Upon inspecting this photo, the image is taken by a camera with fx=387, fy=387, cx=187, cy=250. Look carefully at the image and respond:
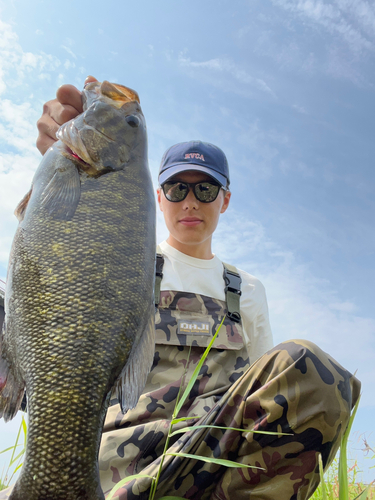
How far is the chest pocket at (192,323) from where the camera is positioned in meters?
2.70

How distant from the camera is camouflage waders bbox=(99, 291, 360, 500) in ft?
5.89

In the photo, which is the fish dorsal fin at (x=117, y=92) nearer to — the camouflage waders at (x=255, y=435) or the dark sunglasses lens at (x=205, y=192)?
the dark sunglasses lens at (x=205, y=192)

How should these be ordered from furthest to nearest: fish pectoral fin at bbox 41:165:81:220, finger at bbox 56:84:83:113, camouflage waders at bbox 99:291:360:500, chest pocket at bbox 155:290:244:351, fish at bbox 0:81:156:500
Result: chest pocket at bbox 155:290:244:351 < finger at bbox 56:84:83:113 < camouflage waders at bbox 99:291:360:500 < fish pectoral fin at bbox 41:165:81:220 < fish at bbox 0:81:156:500

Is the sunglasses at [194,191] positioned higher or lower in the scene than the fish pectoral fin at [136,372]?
higher

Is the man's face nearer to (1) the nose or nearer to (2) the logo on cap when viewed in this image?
(1) the nose

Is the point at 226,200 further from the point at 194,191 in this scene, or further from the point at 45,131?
the point at 45,131

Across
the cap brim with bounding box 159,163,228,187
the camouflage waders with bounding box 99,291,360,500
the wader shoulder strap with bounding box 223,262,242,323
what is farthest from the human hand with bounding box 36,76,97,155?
the wader shoulder strap with bounding box 223,262,242,323

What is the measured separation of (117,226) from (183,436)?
1158 millimetres

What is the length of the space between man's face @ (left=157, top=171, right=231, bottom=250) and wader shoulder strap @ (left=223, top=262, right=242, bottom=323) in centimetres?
39

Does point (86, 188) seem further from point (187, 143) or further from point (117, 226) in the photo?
point (187, 143)

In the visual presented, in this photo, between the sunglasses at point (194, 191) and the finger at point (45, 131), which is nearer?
the finger at point (45, 131)

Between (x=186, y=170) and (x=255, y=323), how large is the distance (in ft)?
4.65

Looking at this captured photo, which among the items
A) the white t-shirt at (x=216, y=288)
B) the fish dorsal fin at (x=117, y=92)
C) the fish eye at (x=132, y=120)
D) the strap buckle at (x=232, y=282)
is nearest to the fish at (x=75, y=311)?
the fish eye at (x=132, y=120)

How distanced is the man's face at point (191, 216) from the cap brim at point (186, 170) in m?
0.05
